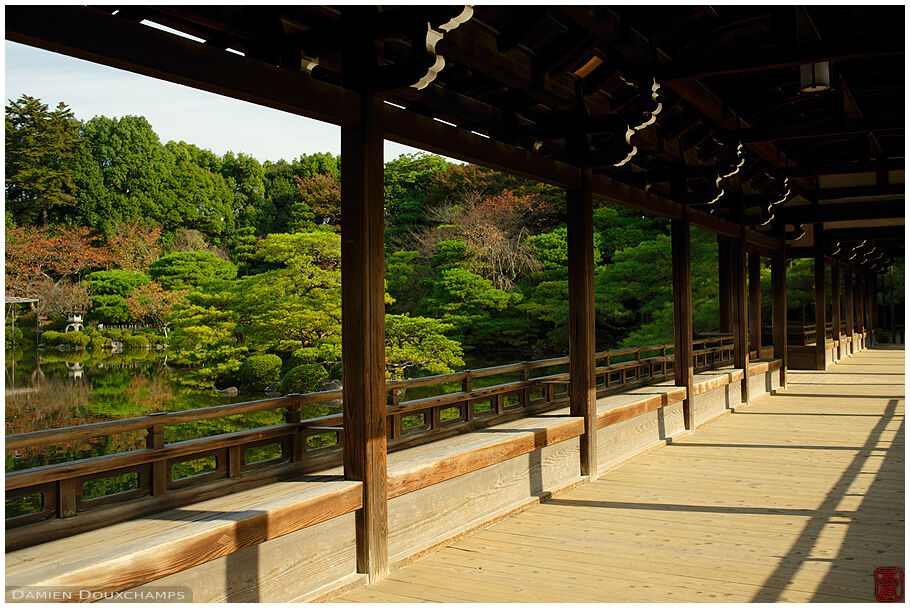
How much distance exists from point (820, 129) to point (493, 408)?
160 inches

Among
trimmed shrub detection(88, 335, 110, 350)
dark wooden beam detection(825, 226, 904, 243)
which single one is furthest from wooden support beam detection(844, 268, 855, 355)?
trimmed shrub detection(88, 335, 110, 350)

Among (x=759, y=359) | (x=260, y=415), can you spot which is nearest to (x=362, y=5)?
(x=759, y=359)

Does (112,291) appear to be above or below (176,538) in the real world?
above

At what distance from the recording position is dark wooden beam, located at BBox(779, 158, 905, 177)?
8.77 m

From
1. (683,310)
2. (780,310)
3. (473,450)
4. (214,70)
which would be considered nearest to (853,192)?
(780,310)

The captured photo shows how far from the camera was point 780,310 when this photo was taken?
1340 cm

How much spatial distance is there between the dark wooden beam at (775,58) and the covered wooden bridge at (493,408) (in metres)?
0.02

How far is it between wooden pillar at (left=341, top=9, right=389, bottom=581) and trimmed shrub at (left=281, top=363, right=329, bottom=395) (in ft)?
39.4

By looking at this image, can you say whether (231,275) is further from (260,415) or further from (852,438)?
(852,438)

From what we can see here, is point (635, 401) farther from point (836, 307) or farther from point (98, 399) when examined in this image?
point (98, 399)

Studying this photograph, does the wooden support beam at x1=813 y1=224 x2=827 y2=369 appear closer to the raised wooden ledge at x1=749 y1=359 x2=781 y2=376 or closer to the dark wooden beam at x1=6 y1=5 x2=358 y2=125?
the raised wooden ledge at x1=749 y1=359 x2=781 y2=376

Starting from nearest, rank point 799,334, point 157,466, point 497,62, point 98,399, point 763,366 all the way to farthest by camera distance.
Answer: point 157,466, point 497,62, point 763,366, point 799,334, point 98,399

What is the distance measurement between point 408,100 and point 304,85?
1.65 metres

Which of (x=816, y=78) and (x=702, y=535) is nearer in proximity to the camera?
(x=702, y=535)
